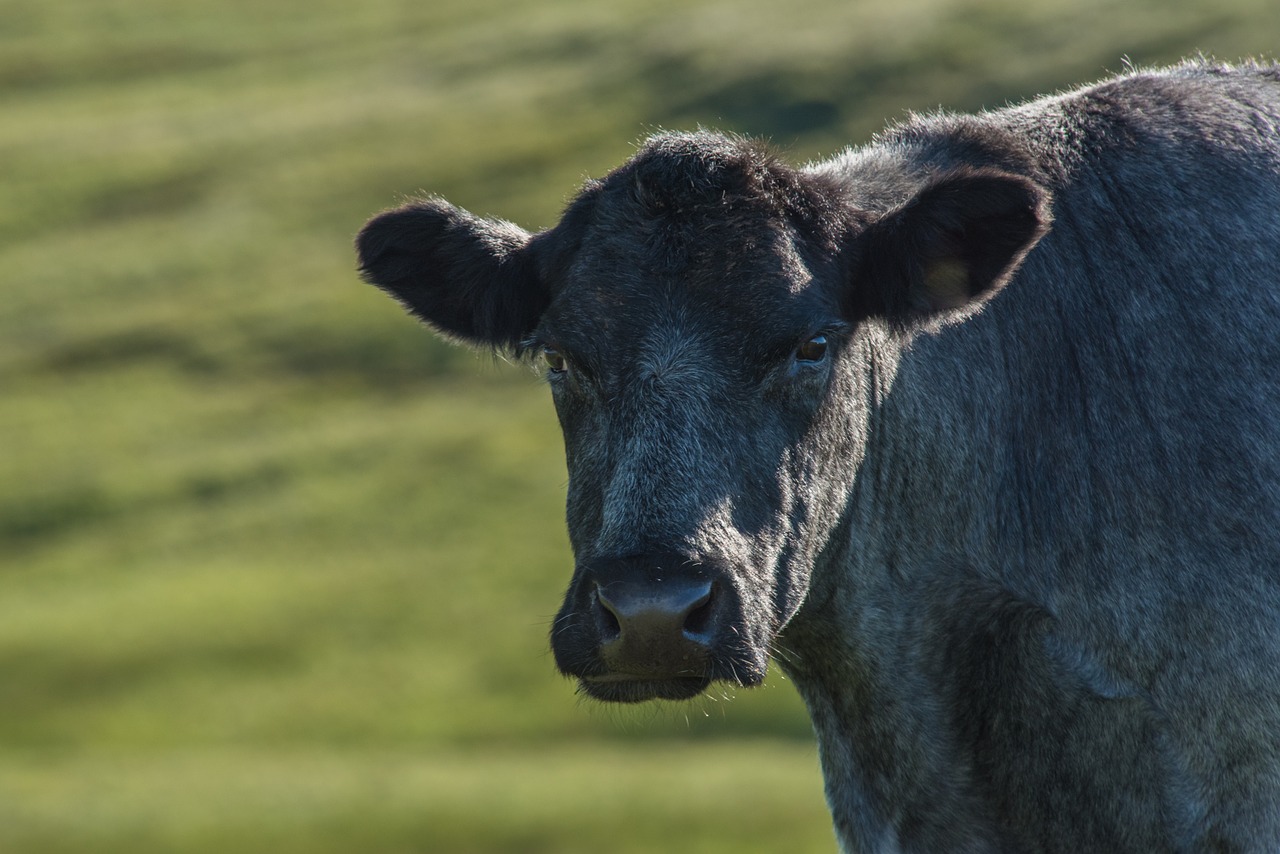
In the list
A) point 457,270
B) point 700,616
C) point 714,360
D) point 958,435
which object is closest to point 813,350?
point 714,360

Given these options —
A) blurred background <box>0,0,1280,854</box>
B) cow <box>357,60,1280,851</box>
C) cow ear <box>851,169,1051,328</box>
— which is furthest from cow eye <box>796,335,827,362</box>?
blurred background <box>0,0,1280,854</box>

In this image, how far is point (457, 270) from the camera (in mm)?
9086

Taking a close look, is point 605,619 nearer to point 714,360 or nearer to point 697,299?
point 714,360

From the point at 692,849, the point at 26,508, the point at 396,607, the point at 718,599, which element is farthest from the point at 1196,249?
the point at 26,508

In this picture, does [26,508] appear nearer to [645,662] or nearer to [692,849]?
[692,849]

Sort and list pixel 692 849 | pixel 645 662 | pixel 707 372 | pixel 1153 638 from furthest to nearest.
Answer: pixel 692 849, pixel 1153 638, pixel 707 372, pixel 645 662

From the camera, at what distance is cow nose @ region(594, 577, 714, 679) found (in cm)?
709

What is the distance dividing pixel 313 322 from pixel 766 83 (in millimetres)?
43778

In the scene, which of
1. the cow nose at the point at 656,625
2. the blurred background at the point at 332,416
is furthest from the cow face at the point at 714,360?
the blurred background at the point at 332,416

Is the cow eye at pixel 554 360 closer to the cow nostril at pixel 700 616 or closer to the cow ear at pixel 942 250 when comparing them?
the cow ear at pixel 942 250

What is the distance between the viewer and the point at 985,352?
8.90 metres

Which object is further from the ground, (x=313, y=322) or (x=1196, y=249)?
(x=313, y=322)

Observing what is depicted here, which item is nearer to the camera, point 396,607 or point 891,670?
point 891,670

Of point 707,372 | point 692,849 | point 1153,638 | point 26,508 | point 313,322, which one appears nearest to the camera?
point 707,372
